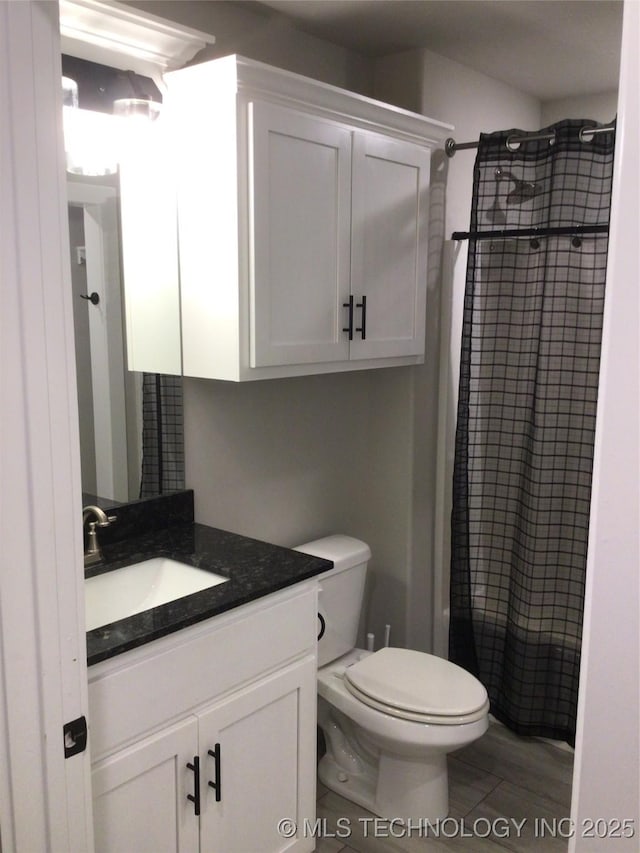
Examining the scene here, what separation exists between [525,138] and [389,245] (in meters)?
0.56

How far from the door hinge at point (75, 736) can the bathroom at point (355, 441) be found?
1129mm

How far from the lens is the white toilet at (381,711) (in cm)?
212

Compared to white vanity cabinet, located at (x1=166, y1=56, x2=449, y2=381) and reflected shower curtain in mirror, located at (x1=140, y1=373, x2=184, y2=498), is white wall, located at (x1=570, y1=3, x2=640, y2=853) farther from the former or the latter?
reflected shower curtain in mirror, located at (x1=140, y1=373, x2=184, y2=498)

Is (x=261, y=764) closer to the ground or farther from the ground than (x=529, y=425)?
closer to the ground

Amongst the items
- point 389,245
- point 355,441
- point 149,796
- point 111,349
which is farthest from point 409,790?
point 389,245

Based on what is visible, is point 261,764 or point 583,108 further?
point 583,108

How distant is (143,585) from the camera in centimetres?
193

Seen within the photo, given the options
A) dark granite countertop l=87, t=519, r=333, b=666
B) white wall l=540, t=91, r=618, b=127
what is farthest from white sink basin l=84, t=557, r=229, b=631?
white wall l=540, t=91, r=618, b=127

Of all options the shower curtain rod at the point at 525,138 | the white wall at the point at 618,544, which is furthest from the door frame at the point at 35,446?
the shower curtain rod at the point at 525,138

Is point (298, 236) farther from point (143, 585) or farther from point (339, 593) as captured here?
point (339, 593)

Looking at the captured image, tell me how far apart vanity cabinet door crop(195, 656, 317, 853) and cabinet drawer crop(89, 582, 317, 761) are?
0.05 m

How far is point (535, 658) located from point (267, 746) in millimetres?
1185

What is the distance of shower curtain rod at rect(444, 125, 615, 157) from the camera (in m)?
2.27

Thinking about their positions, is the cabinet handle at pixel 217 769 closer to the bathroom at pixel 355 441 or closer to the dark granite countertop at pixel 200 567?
the dark granite countertop at pixel 200 567
